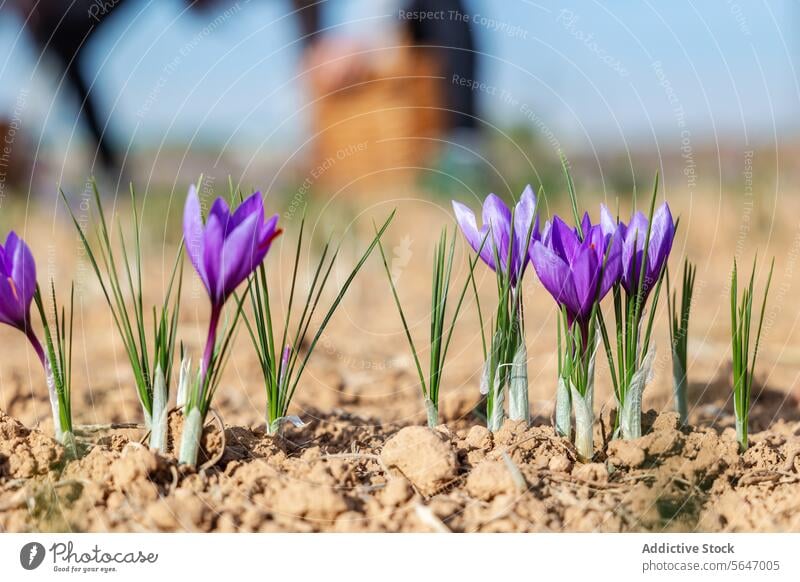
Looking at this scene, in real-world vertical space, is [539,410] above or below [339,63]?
below

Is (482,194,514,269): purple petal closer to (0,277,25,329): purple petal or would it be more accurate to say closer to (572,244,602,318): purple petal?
(572,244,602,318): purple petal

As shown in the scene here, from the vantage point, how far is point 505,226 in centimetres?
154

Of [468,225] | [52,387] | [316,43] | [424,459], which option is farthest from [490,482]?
[316,43]

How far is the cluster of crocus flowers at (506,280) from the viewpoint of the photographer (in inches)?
59.7

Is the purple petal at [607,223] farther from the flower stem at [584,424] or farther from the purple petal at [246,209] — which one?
the purple petal at [246,209]

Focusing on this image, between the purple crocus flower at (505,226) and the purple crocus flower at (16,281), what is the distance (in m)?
0.72

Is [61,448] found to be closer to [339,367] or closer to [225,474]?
[225,474]

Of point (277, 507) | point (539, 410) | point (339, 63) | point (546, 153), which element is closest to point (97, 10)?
point (339, 63)

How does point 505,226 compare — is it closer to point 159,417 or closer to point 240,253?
point 240,253

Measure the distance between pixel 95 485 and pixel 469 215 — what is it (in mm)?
770

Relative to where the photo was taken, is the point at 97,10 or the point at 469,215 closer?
the point at 469,215

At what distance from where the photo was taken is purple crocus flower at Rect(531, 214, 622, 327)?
142cm
